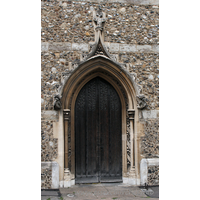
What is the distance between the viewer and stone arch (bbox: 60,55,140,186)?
5695mm

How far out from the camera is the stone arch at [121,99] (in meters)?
5.70

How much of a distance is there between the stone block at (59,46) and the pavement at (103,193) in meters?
3.24

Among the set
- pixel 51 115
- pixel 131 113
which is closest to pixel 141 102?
pixel 131 113

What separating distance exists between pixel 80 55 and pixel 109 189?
3.20 meters

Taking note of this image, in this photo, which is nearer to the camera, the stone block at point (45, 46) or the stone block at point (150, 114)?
the stone block at point (45, 46)

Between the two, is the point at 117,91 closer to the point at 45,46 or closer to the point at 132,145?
the point at 132,145

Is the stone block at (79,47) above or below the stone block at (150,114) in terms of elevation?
above

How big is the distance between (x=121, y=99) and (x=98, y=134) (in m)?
1.05

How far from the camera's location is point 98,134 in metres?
6.06

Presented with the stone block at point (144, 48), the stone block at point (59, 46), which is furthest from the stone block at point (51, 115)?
the stone block at point (144, 48)

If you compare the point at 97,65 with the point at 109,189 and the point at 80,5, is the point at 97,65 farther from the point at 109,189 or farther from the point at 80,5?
the point at 109,189

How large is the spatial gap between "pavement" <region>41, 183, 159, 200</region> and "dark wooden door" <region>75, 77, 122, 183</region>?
0.29m

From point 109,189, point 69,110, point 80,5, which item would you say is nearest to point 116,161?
point 109,189

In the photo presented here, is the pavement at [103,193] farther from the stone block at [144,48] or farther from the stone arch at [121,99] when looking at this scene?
the stone block at [144,48]
